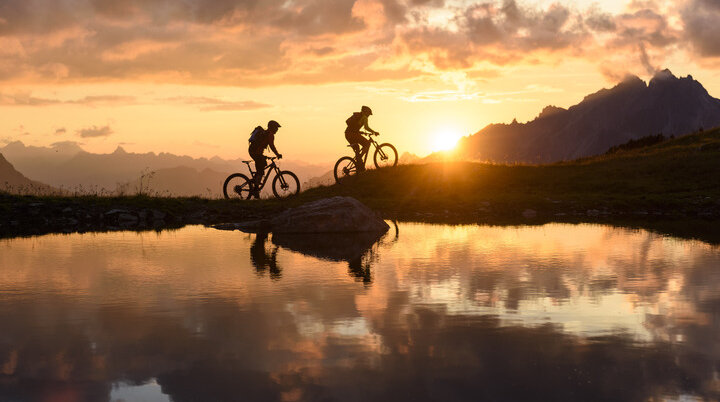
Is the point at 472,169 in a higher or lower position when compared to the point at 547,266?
higher

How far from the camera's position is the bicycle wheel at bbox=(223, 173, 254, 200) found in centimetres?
3005

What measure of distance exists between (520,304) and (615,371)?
126 inches

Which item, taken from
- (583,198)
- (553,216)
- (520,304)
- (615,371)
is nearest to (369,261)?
(520,304)

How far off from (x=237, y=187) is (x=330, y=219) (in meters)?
9.75

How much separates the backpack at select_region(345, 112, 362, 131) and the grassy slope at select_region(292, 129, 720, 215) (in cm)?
363

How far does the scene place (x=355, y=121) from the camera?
30984 millimetres

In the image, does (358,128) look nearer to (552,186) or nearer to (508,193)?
(508,193)

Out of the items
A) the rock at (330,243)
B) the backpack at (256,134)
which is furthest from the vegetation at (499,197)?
the rock at (330,243)

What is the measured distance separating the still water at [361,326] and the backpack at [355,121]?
1582 cm

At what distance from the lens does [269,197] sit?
→ 31281 mm

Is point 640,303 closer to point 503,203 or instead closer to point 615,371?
point 615,371

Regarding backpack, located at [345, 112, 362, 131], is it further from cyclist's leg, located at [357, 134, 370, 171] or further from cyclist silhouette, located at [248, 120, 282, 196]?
cyclist silhouette, located at [248, 120, 282, 196]

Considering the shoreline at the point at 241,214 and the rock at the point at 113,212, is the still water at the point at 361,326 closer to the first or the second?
→ the shoreline at the point at 241,214

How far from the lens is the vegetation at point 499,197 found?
27.0 meters
